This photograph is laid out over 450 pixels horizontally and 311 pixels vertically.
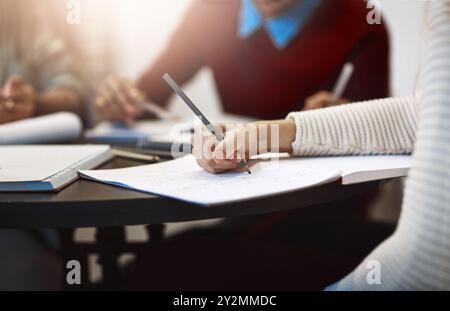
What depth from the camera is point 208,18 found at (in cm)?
154

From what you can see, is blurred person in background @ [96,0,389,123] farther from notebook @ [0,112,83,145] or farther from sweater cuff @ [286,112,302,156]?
sweater cuff @ [286,112,302,156]

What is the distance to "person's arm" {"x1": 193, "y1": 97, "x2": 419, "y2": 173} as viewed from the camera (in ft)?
1.96

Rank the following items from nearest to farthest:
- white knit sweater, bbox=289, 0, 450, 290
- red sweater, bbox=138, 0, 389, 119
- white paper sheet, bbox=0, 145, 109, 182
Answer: white knit sweater, bbox=289, 0, 450, 290 → white paper sheet, bbox=0, 145, 109, 182 → red sweater, bbox=138, 0, 389, 119

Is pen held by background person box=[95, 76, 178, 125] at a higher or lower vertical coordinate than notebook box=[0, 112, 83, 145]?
higher

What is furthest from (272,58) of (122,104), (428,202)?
(428,202)

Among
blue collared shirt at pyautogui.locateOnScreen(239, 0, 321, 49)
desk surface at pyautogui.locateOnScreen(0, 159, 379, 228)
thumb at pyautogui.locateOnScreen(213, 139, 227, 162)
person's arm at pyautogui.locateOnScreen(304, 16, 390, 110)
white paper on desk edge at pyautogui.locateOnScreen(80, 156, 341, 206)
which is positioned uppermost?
blue collared shirt at pyautogui.locateOnScreen(239, 0, 321, 49)

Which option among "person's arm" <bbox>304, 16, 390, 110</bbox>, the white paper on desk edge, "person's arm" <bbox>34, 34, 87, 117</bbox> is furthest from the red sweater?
the white paper on desk edge

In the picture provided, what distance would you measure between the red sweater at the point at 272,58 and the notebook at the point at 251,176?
591 millimetres

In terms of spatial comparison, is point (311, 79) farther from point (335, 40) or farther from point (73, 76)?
point (73, 76)

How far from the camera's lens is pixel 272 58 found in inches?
54.4

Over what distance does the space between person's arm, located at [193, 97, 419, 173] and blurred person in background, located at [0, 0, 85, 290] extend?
77 centimetres

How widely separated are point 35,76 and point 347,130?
1.21 m

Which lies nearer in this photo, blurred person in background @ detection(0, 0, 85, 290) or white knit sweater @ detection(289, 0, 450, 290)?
white knit sweater @ detection(289, 0, 450, 290)

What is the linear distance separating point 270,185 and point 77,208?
0.18m
